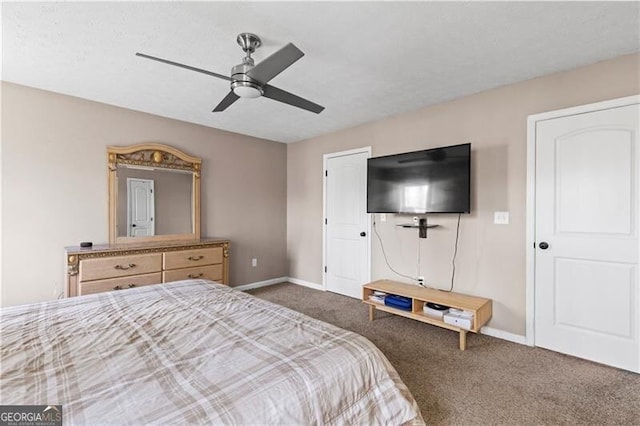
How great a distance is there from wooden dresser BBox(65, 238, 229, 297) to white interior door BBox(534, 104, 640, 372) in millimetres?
3461

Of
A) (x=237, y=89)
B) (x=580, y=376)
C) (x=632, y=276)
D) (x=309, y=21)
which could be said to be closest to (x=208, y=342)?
(x=237, y=89)

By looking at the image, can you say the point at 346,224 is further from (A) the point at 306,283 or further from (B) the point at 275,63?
(B) the point at 275,63

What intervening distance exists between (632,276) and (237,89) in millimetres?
3215

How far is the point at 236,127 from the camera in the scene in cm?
414

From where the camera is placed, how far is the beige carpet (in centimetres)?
176

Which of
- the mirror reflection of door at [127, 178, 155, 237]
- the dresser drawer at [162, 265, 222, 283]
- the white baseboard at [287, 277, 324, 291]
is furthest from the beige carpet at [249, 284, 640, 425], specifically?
the mirror reflection of door at [127, 178, 155, 237]

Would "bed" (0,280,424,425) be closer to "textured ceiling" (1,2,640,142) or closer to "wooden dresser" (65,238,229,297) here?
"wooden dresser" (65,238,229,297)

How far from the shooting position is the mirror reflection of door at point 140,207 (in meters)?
3.43

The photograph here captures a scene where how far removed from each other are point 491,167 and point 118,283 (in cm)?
390

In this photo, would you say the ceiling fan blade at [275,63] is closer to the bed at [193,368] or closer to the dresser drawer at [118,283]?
the bed at [193,368]

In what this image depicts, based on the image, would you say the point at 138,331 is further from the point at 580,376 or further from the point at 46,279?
the point at 580,376

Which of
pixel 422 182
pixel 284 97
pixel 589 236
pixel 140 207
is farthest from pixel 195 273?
pixel 589 236

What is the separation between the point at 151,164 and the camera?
355 cm

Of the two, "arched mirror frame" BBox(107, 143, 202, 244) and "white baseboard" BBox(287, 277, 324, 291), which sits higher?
"arched mirror frame" BBox(107, 143, 202, 244)
